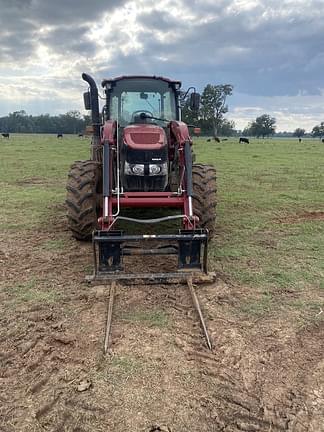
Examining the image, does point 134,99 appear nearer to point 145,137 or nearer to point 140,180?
point 145,137

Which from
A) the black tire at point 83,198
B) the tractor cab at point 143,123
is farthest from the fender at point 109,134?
the black tire at point 83,198


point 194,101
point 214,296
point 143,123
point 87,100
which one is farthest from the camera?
point 194,101

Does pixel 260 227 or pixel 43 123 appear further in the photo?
pixel 43 123

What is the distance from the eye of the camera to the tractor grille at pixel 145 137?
5867 mm

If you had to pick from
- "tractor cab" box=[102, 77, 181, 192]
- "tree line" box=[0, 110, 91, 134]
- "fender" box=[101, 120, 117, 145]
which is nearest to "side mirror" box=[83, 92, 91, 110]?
"tractor cab" box=[102, 77, 181, 192]

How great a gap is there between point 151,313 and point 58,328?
903 mm

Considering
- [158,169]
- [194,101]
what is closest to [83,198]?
[158,169]

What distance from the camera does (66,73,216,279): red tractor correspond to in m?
5.01

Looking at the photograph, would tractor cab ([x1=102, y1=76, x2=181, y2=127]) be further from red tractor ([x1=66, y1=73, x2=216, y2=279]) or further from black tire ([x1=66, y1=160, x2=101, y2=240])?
black tire ([x1=66, y1=160, x2=101, y2=240])

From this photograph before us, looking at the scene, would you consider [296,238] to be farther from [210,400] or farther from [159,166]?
[210,400]

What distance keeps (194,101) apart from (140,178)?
203cm

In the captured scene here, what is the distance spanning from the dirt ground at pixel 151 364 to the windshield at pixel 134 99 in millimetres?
3042

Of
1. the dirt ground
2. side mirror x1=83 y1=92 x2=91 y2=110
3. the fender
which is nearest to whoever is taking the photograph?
the dirt ground

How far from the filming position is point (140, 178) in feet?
19.4
